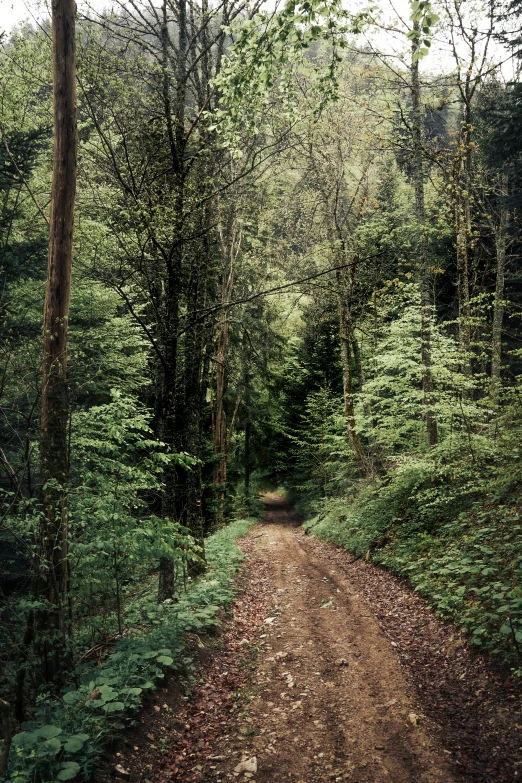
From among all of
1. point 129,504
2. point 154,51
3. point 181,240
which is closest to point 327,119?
point 154,51

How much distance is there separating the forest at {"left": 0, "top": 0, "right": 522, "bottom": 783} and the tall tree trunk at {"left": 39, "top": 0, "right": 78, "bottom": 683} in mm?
27

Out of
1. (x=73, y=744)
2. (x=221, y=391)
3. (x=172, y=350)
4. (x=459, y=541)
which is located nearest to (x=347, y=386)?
(x=221, y=391)

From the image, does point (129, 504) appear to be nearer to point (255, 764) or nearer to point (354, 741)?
point (255, 764)

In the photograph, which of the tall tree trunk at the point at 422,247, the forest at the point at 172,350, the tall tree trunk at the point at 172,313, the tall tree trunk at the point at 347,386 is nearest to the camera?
the forest at the point at 172,350

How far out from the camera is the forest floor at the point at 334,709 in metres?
3.91

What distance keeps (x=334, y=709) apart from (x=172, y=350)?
528 centimetres

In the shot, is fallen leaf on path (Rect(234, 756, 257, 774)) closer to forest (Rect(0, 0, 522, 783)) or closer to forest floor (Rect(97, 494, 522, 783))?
forest floor (Rect(97, 494, 522, 783))

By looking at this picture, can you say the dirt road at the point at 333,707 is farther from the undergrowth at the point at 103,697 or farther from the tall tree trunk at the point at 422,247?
the tall tree trunk at the point at 422,247

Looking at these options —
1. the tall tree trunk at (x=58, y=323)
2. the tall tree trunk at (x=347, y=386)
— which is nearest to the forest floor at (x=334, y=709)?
the tall tree trunk at (x=58, y=323)

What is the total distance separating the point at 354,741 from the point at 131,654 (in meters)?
2.41

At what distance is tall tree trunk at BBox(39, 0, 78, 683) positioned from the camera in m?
5.38

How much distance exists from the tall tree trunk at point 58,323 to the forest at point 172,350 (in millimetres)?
27

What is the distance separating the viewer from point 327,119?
52.9 ft

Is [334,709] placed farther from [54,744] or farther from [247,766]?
[54,744]
